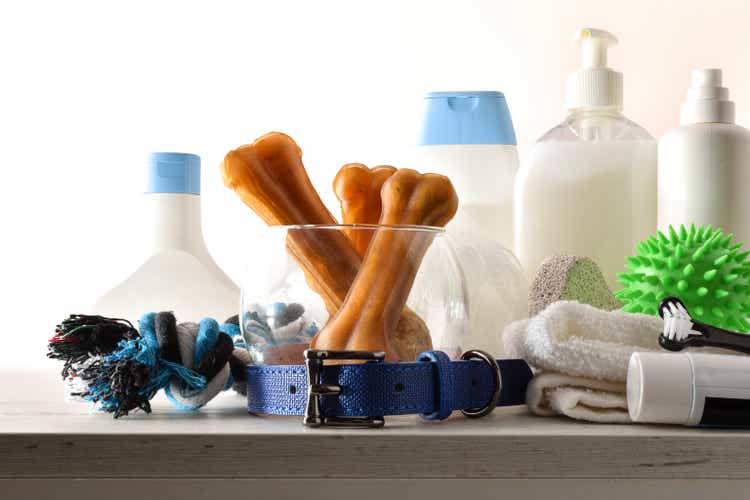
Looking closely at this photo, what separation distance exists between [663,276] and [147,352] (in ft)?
0.91

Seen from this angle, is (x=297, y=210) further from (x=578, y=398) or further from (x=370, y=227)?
(x=578, y=398)

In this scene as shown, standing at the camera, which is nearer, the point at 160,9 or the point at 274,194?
the point at 274,194

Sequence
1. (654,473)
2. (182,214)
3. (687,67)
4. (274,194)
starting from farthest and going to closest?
(687,67) < (182,214) < (274,194) < (654,473)

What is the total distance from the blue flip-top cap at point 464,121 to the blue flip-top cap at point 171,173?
160mm

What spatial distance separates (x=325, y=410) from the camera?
377 mm

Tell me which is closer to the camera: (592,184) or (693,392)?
(693,392)

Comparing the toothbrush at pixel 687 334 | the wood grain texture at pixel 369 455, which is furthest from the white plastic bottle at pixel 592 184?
the wood grain texture at pixel 369 455

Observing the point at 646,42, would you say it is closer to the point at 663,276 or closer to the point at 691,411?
the point at 663,276

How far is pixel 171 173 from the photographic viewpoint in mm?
592

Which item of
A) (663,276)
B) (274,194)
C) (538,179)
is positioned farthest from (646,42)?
(274,194)

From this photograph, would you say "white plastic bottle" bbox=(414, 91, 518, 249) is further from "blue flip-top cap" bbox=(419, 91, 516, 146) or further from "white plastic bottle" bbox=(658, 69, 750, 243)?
"white plastic bottle" bbox=(658, 69, 750, 243)

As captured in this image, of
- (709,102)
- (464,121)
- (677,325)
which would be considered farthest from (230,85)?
(677,325)

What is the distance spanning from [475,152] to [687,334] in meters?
0.25

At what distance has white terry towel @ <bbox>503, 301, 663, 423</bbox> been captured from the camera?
396 millimetres
